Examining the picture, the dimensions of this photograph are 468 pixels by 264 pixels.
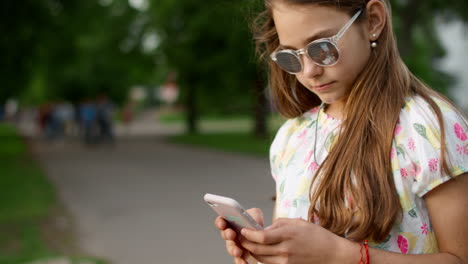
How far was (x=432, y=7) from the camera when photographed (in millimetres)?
14367

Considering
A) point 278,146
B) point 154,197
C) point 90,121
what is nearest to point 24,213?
point 154,197

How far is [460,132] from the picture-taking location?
51.8 inches

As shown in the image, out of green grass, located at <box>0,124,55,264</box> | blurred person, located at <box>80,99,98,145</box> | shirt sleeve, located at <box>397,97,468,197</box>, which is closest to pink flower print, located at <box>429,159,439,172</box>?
shirt sleeve, located at <box>397,97,468,197</box>

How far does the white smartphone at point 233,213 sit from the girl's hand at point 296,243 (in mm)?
35

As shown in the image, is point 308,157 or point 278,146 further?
point 278,146

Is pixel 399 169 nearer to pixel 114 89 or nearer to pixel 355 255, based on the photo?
pixel 355 255

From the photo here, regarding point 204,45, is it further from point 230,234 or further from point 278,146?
point 230,234

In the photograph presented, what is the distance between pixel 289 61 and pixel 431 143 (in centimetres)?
45

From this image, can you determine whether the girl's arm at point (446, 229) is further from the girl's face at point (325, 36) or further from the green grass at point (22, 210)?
the green grass at point (22, 210)

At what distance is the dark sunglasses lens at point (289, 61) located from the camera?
150 cm

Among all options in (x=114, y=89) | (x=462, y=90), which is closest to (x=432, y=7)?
(x=114, y=89)

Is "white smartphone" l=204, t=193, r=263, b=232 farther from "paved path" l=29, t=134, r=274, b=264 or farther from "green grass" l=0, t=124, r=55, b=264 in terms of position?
"green grass" l=0, t=124, r=55, b=264

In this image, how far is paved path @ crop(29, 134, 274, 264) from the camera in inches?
226

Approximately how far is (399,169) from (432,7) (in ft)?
47.0
